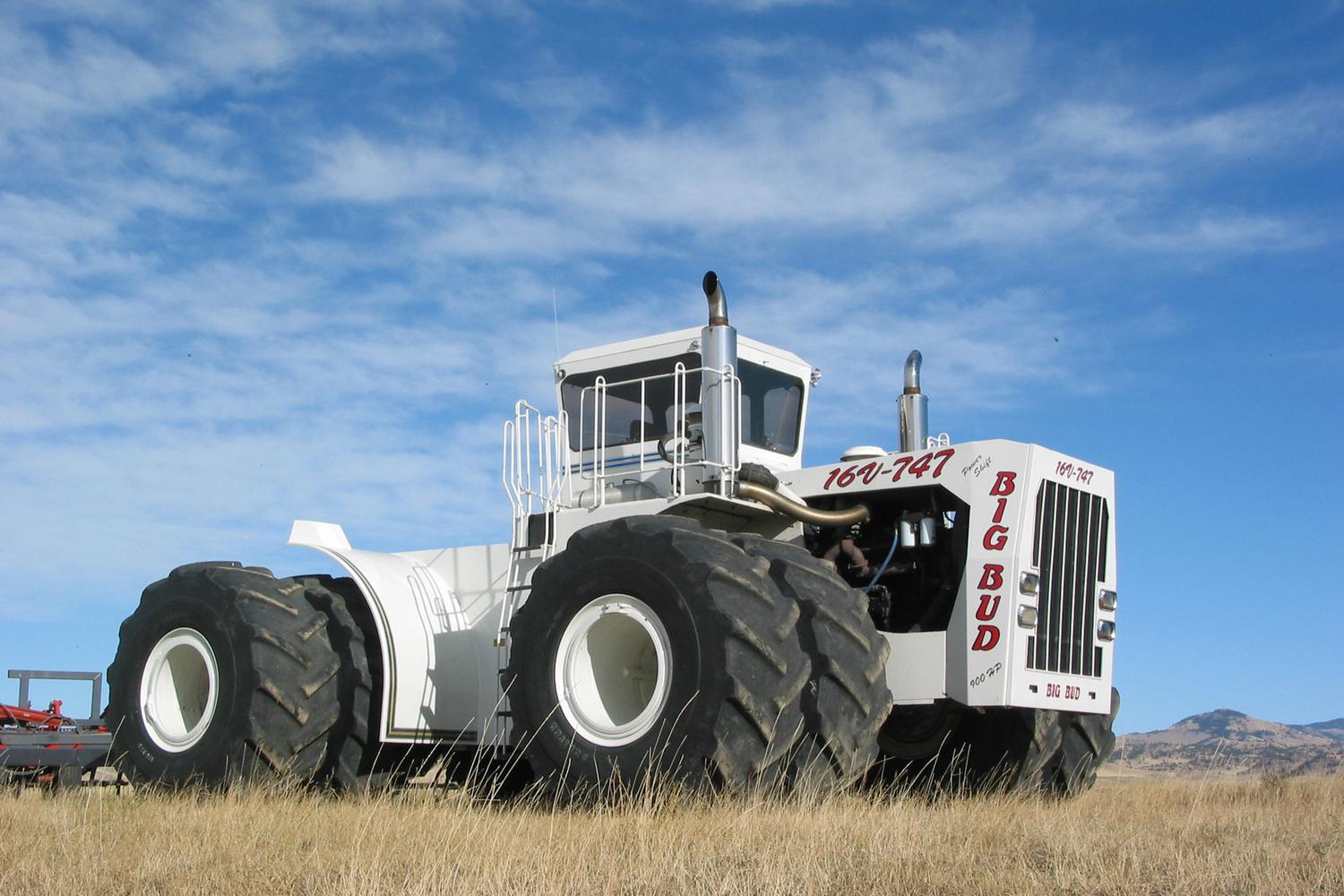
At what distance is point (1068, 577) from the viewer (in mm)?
8984

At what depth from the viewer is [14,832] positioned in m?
7.48

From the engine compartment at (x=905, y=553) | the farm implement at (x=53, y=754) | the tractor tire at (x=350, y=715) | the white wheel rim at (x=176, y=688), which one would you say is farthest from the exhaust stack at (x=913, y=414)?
the farm implement at (x=53, y=754)

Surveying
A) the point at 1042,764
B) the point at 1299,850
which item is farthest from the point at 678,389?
the point at 1299,850

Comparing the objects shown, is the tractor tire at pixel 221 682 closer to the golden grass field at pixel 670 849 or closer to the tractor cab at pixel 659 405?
the golden grass field at pixel 670 849

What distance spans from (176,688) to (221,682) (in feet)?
2.92

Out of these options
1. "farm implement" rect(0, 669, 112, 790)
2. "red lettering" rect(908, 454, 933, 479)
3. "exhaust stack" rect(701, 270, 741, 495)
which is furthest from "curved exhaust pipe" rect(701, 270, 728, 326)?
"farm implement" rect(0, 669, 112, 790)

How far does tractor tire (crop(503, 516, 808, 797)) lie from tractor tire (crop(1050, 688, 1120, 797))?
320 centimetres

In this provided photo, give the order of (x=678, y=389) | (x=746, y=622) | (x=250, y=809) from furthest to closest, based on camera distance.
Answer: (x=678, y=389), (x=250, y=809), (x=746, y=622)

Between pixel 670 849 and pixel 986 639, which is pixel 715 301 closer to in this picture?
pixel 986 639

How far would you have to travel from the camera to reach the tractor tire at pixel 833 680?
7281 mm

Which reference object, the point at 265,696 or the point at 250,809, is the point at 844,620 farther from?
the point at 265,696

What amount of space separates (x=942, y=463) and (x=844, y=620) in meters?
1.80

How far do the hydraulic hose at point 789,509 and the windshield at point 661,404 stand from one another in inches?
59.4

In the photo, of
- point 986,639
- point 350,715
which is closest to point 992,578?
point 986,639
